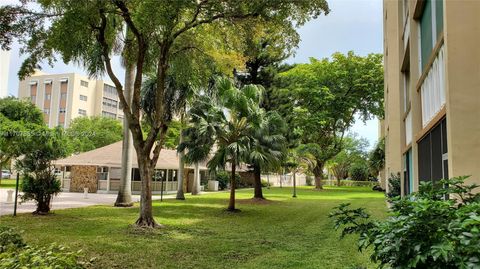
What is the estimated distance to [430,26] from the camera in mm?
8641

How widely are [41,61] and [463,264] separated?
12590mm

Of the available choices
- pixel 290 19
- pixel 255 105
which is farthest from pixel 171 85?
pixel 290 19

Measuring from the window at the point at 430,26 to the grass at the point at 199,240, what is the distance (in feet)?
15.3

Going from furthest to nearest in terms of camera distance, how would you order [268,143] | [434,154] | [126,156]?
1. [268,143]
2. [126,156]
3. [434,154]

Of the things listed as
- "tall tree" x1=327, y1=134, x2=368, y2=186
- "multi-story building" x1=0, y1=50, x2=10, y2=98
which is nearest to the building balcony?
"multi-story building" x1=0, y1=50, x2=10, y2=98

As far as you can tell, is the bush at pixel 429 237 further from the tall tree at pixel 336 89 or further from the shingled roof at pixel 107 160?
the tall tree at pixel 336 89

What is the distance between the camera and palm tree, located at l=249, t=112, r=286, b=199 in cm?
1781

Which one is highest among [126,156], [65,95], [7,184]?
[65,95]

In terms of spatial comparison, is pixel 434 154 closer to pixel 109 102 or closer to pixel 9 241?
pixel 9 241

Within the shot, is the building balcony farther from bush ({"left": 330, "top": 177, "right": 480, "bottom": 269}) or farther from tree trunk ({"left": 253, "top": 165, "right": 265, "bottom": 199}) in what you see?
tree trunk ({"left": 253, "top": 165, "right": 265, "bottom": 199})

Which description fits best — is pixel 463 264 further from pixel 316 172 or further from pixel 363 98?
pixel 316 172

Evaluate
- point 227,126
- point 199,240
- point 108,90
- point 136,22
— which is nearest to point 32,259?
point 199,240

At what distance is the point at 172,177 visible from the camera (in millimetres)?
32812

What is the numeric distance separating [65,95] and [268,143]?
64.4 m
